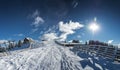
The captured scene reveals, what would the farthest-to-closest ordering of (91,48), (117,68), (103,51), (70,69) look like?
(91,48) → (103,51) → (117,68) → (70,69)

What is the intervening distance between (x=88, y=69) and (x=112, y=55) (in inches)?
195

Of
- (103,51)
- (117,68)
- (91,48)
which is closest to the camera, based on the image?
(117,68)

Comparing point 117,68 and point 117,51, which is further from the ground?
point 117,51

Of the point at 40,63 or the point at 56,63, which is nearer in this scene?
the point at 56,63

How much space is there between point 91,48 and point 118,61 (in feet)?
26.1

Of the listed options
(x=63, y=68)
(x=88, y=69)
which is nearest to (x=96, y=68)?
(x=88, y=69)

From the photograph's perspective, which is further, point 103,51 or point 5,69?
point 103,51

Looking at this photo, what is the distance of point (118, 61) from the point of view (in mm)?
12234

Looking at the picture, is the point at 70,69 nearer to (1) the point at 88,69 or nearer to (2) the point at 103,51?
(1) the point at 88,69

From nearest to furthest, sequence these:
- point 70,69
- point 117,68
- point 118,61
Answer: point 70,69 < point 117,68 < point 118,61

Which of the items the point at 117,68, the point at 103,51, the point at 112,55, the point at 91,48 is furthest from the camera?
the point at 91,48

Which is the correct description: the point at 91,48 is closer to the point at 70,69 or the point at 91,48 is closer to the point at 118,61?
the point at 118,61

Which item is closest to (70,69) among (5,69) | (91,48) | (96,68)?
(96,68)

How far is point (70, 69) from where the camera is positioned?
30.7 feet
